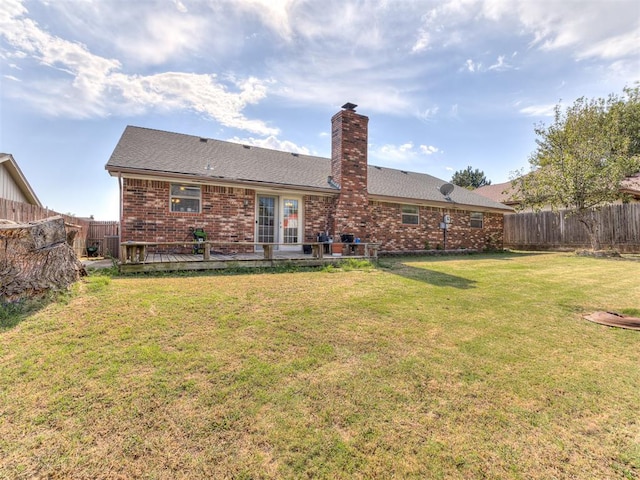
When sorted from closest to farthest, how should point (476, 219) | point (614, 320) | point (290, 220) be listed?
point (614, 320) → point (290, 220) → point (476, 219)

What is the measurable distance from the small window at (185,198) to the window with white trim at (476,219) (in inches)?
522

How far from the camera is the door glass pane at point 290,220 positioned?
1097 centimetres

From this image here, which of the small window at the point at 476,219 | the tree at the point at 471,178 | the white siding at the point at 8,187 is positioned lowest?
the small window at the point at 476,219

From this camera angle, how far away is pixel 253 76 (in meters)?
11.2

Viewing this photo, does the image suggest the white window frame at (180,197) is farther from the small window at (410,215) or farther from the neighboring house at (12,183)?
the small window at (410,215)

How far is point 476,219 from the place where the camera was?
51.3ft

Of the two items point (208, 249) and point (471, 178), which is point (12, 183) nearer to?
point (208, 249)

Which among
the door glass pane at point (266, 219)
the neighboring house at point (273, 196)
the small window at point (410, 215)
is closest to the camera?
the neighboring house at point (273, 196)

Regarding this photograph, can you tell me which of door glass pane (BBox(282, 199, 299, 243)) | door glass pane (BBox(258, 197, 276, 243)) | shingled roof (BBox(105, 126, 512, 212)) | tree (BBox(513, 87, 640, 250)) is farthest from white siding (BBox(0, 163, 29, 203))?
tree (BBox(513, 87, 640, 250))

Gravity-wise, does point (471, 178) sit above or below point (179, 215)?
above

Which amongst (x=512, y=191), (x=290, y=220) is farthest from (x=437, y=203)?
(x=512, y=191)

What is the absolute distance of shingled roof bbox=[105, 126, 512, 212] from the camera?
29.4ft

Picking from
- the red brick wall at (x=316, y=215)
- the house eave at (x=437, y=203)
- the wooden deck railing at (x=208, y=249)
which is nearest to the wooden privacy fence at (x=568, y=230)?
the house eave at (x=437, y=203)

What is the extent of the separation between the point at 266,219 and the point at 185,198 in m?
2.79
